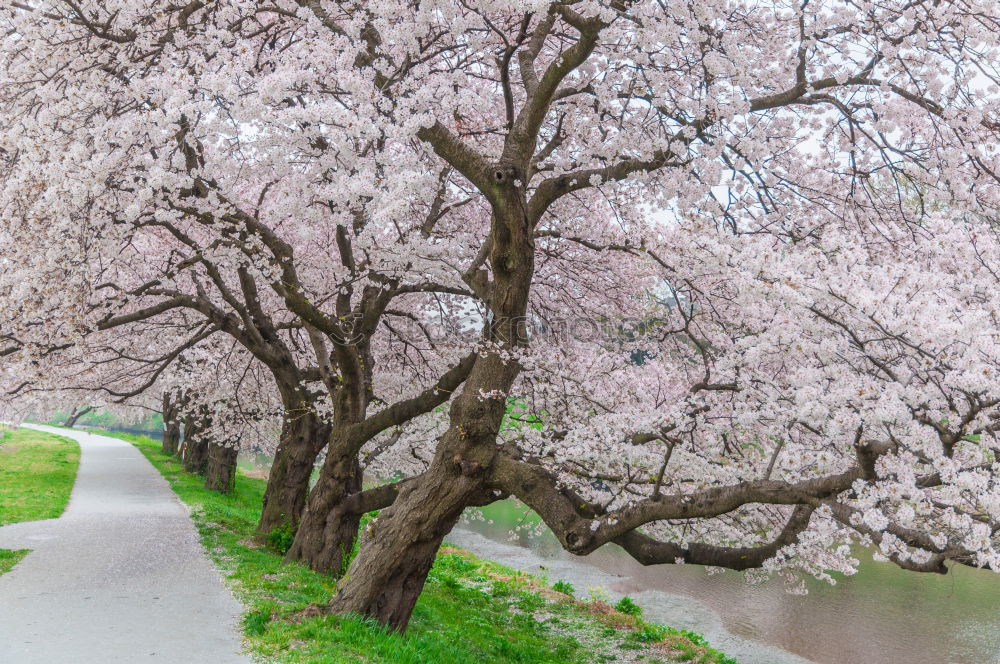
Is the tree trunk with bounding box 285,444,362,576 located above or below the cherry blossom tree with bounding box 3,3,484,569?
below

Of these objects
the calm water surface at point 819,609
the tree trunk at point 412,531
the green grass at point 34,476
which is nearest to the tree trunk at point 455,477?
the tree trunk at point 412,531

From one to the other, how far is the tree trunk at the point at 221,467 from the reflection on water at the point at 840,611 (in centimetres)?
788

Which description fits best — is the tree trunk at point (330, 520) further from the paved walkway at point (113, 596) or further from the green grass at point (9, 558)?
the green grass at point (9, 558)

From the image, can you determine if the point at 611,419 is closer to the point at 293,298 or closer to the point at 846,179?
the point at 846,179

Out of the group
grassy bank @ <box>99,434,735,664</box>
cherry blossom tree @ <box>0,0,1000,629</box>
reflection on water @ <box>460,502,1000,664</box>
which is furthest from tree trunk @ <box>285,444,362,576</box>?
reflection on water @ <box>460,502,1000,664</box>

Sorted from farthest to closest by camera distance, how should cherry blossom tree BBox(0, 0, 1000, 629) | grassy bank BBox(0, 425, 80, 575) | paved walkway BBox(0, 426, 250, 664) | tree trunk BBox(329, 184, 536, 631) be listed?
grassy bank BBox(0, 425, 80, 575) → tree trunk BBox(329, 184, 536, 631) → paved walkway BBox(0, 426, 250, 664) → cherry blossom tree BBox(0, 0, 1000, 629)

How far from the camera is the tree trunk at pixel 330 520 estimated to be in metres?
→ 9.98

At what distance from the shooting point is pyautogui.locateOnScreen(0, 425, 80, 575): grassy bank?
1348 centimetres

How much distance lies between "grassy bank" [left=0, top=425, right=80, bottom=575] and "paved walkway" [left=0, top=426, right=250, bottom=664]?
41 centimetres

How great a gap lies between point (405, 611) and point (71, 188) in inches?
209

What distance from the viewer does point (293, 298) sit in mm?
9078

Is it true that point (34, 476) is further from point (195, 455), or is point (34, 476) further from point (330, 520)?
point (330, 520)

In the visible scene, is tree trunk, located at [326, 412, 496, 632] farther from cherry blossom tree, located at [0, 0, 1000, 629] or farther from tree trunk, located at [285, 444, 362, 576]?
tree trunk, located at [285, 444, 362, 576]

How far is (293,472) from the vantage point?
1194 centimetres
